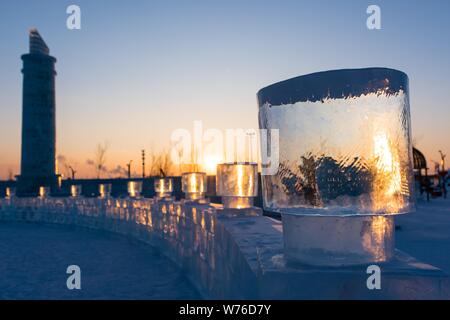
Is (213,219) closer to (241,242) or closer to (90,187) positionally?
(241,242)

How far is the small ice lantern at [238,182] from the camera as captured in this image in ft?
17.1

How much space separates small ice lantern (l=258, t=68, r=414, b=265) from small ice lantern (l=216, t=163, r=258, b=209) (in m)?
3.47

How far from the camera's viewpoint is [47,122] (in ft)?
89.9

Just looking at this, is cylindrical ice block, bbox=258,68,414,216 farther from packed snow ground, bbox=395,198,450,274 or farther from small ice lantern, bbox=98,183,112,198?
small ice lantern, bbox=98,183,112,198

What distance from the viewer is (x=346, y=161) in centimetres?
161

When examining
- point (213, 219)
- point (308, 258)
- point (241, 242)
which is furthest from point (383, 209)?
point (213, 219)

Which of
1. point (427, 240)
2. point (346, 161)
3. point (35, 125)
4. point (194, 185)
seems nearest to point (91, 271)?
point (194, 185)

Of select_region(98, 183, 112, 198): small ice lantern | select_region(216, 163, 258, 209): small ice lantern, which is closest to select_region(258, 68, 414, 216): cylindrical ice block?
select_region(216, 163, 258, 209): small ice lantern

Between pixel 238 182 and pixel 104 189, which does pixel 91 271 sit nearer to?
pixel 238 182

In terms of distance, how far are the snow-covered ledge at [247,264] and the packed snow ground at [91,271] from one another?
1.20 ft

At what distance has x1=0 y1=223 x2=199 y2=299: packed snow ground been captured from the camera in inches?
225

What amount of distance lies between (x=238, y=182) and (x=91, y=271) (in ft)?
11.5

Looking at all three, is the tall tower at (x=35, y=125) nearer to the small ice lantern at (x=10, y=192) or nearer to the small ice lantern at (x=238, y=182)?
the small ice lantern at (x=10, y=192)
